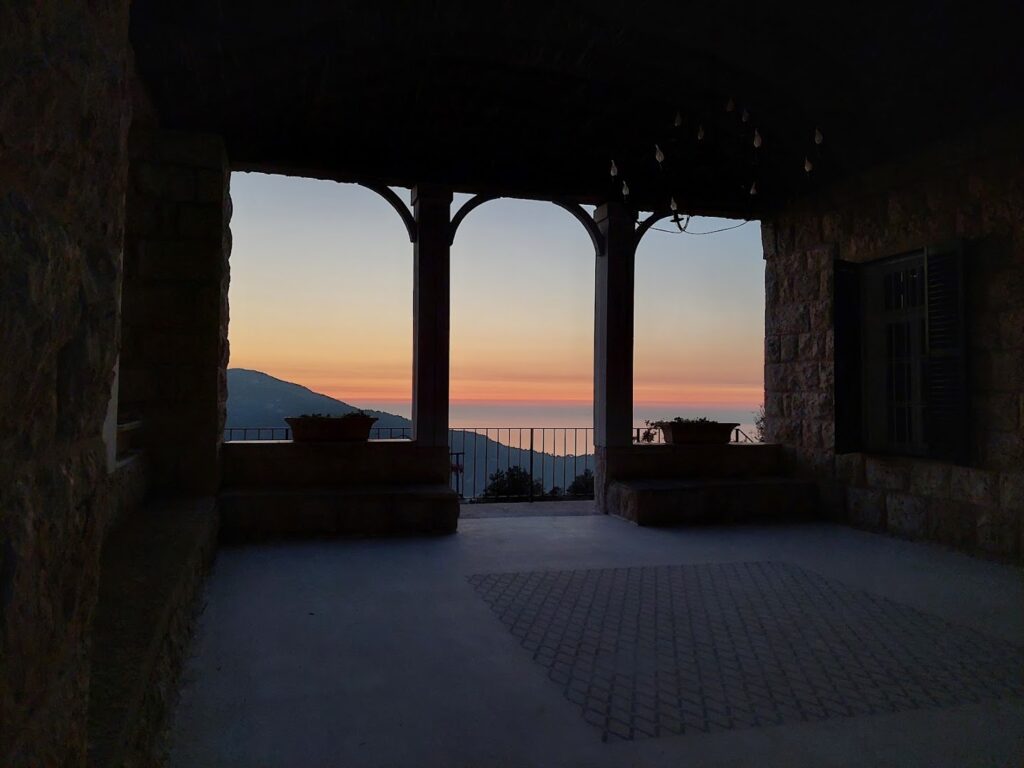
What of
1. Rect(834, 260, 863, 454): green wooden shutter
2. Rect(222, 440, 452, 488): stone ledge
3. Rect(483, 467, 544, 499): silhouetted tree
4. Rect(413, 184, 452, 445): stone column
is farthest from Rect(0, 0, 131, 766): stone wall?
Rect(483, 467, 544, 499): silhouetted tree

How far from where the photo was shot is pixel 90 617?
3.36 feet

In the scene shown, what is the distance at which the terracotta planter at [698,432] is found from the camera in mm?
6191

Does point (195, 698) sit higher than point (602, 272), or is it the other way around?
point (602, 272)

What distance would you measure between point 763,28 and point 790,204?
2.56m

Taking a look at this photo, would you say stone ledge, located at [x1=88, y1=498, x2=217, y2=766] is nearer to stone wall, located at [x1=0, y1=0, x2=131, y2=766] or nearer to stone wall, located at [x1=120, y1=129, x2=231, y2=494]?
stone wall, located at [x1=0, y1=0, x2=131, y2=766]

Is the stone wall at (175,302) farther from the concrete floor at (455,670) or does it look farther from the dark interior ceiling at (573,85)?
the concrete floor at (455,670)

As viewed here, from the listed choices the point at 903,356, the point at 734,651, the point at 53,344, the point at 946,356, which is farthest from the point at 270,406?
the point at 53,344

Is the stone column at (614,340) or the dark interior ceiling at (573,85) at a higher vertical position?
the dark interior ceiling at (573,85)

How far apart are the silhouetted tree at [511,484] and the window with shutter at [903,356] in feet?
11.2

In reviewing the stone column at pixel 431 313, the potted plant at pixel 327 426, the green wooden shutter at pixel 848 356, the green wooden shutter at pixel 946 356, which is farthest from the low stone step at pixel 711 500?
the potted plant at pixel 327 426

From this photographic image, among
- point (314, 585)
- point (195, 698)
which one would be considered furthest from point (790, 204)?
point (195, 698)

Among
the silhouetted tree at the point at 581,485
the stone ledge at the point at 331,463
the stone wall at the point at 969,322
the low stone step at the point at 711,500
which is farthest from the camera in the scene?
the silhouetted tree at the point at 581,485

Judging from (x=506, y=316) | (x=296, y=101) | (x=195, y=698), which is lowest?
(x=195, y=698)

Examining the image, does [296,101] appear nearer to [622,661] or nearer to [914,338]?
[622,661]
